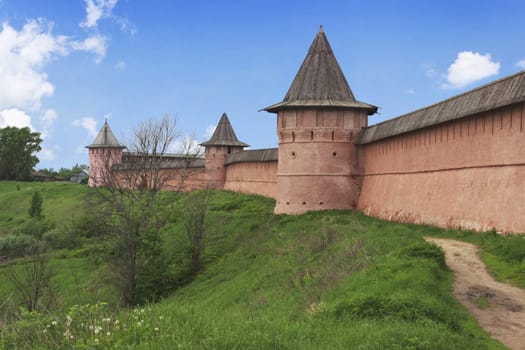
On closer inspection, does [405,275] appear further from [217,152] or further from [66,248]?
[217,152]

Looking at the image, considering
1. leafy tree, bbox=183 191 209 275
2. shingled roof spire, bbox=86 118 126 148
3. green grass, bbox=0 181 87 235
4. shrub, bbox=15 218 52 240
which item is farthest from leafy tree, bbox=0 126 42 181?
leafy tree, bbox=183 191 209 275

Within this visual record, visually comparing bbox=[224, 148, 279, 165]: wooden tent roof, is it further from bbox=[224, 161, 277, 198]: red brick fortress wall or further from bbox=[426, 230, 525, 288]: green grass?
bbox=[426, 230, 525, 288]: green grass

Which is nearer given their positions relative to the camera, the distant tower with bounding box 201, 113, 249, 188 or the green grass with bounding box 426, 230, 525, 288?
the green grass with bounding box 426, 230, 525, 288

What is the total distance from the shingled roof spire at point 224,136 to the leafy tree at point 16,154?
3163cm

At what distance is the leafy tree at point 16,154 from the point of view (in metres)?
55.8

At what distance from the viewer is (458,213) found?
11.8 meters

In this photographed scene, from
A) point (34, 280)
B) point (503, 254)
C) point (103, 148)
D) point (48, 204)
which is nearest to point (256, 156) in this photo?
point (34, 280)

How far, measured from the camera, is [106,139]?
44.8 meters

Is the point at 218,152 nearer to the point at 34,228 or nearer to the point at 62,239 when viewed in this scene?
the point at 62,239

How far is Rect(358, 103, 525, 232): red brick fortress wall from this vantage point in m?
9.98

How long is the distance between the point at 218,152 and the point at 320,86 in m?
14.7

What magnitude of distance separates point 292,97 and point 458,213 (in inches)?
314

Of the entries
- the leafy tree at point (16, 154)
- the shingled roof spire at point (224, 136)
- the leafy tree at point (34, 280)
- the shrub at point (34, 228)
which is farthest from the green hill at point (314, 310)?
the leafy tree at point (16, 154)

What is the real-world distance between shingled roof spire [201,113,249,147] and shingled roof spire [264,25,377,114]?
530 inches
